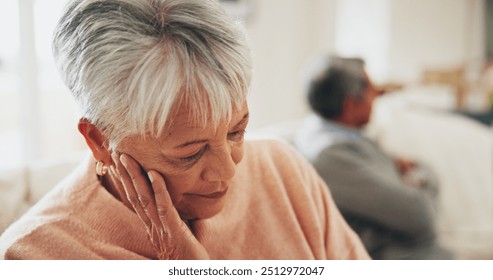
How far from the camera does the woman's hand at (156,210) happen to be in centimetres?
72

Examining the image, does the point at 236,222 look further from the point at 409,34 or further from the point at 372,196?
the point at 409,34

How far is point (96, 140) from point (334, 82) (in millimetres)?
984

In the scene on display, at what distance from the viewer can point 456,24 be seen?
528 cm

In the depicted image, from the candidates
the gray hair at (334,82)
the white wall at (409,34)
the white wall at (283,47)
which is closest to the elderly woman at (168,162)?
the gray hair at (334,82)

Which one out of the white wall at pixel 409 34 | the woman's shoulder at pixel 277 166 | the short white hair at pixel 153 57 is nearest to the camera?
the short white hair at pixel 153 57

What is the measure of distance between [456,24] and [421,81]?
828 millimetres

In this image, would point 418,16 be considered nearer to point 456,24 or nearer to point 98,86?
point 456,24

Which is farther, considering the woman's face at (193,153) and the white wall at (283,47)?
Result: the white wall at (283,47)

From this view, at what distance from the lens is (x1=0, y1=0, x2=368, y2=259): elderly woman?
0.63 meters

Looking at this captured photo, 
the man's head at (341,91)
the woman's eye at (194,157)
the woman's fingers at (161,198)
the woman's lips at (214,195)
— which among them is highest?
the woman's eye at (194,157)

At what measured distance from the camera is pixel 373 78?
11.6 ft

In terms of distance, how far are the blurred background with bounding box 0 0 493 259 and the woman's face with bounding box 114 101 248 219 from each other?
9 cm

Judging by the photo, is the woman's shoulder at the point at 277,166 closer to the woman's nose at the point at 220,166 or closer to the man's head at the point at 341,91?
the woman's nose at the point at 220,166
